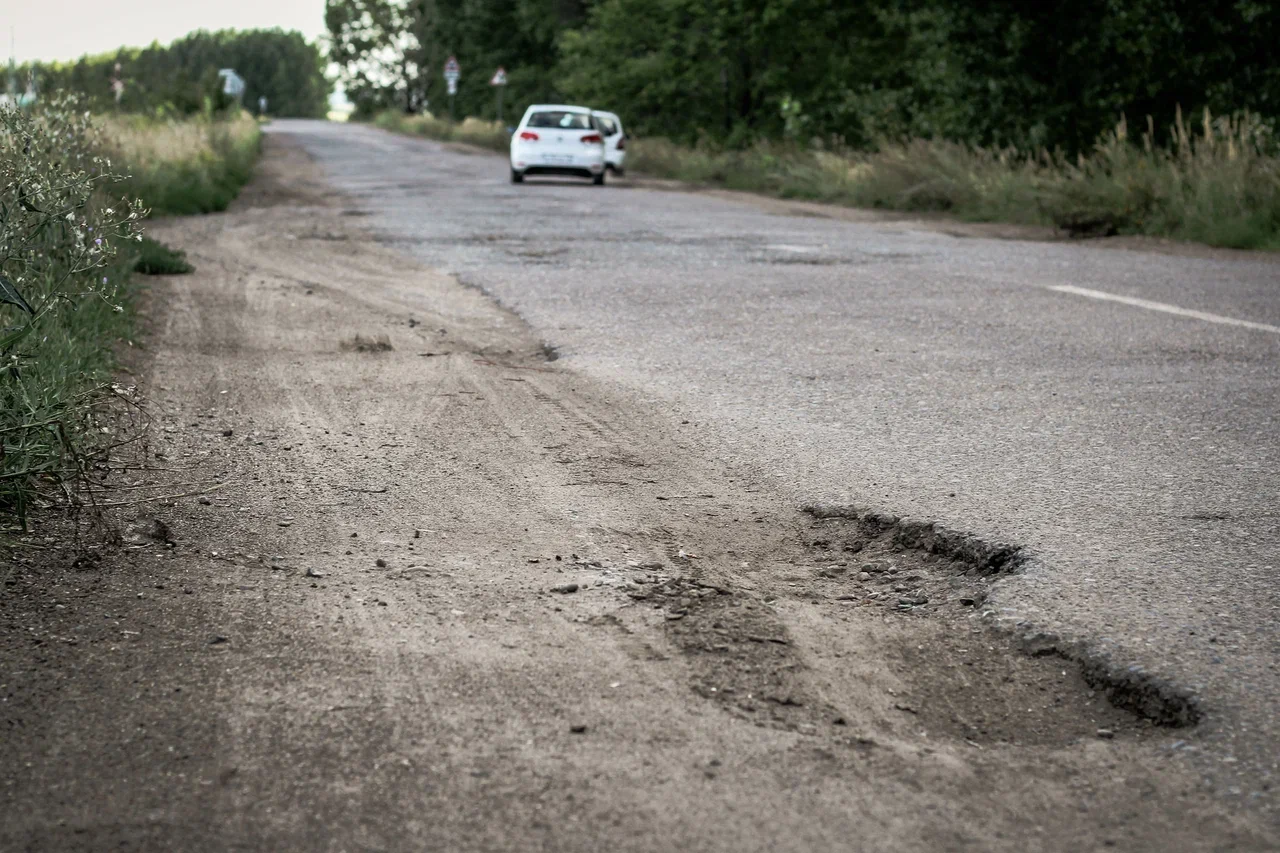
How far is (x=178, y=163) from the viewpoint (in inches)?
751

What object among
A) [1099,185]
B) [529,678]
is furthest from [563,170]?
[529,678]

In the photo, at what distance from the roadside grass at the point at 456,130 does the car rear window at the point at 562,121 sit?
820 inches

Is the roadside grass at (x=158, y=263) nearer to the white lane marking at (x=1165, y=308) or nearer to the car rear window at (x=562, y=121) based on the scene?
the white lane marking at (x=1165, y=308)

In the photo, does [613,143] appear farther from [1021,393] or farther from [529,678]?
[529,678]

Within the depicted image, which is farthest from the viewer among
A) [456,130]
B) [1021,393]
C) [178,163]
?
Answer: [456,130]

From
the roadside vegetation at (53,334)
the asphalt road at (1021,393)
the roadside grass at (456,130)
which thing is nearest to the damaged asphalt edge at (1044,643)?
the asphalt road at (1021,393)

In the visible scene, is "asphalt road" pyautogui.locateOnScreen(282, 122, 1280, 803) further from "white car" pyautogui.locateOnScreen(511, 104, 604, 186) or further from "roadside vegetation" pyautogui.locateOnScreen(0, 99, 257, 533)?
"white car" pyautogui.locateOnScreen(511, 104, 604, 186)

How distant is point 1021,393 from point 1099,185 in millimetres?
10460

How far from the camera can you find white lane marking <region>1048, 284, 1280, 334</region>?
721 cm

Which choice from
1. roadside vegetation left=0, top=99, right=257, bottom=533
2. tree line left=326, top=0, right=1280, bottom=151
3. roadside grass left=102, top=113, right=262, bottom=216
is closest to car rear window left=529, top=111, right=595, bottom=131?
tree line left=326, top=0, right=1280, bottom=151

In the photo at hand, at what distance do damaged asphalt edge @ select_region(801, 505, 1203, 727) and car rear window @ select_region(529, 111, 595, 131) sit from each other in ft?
73.5

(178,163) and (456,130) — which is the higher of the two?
(456,130)

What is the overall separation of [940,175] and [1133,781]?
1700cm

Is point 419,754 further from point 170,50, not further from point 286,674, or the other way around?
point 170,50
